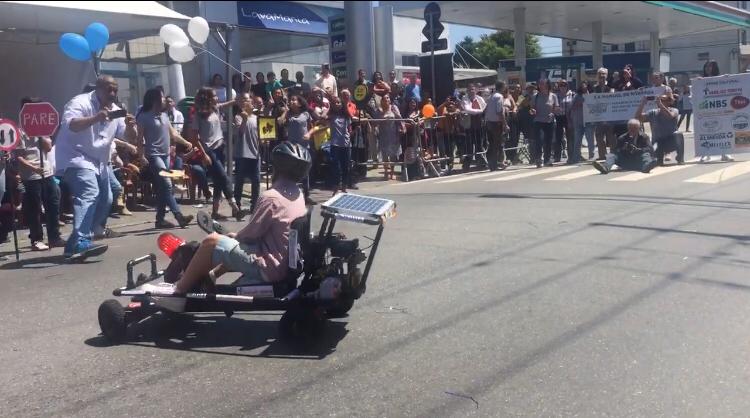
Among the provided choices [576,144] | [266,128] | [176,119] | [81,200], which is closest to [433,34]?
[576,144]

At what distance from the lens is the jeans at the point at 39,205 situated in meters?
9.55

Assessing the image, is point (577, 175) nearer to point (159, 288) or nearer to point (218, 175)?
point (218, 175)

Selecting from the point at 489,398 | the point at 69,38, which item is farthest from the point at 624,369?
the point at 69,38

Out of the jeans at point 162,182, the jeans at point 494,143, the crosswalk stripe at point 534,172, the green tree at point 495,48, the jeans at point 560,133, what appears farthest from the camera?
the green tree at point 495,48

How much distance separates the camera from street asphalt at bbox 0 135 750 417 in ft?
15.1

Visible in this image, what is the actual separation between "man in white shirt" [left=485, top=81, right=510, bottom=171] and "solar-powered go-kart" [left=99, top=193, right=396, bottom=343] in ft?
40.8

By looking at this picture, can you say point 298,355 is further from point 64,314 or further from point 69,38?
point 69,38

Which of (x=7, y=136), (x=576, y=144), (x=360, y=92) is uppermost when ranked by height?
(x=360, y=92)

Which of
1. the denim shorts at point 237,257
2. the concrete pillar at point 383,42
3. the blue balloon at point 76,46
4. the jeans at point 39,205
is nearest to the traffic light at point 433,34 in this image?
the concrete pillar at point 383,42

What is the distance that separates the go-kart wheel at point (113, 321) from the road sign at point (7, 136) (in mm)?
4117

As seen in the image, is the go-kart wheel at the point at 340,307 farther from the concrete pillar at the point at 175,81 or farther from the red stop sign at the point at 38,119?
the concrete pillar at the point at 175,81

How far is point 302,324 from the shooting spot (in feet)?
17.9

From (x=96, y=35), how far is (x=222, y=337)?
751cm

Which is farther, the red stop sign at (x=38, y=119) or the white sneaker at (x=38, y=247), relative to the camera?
the white sneaker at (x=38, y=247)
